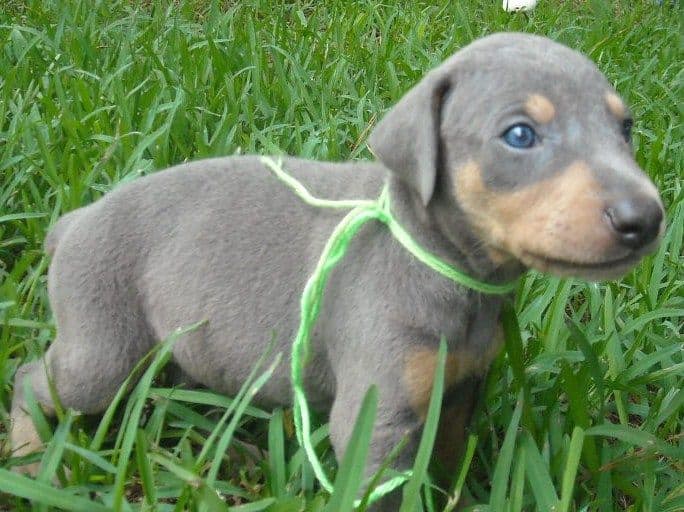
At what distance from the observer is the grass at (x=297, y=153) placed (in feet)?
7.99

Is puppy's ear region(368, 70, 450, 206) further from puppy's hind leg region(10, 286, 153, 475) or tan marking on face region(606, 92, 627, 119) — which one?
puppy's hind leg region(10, 286, 153, 475)

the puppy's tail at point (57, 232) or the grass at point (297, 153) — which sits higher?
the puppy's tail at point (57, 232)

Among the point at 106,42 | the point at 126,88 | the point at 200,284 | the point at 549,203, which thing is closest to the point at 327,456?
the point at 200,284

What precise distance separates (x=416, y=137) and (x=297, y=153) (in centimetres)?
206

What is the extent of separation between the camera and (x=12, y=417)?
276 centimetres

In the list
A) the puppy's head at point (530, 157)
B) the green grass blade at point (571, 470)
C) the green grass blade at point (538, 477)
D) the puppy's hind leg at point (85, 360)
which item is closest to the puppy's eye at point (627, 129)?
the puppy's head at point (530, 157)

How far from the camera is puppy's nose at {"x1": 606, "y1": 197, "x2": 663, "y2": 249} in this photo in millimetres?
1855

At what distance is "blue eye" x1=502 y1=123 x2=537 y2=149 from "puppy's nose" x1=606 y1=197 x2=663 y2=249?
247mm

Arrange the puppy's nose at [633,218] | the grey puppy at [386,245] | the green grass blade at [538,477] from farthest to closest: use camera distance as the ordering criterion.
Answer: the green grass blade at [538,477], the grey puppy at [386,245], the puppy's nose at [633,218]

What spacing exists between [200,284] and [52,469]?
0.63 meters

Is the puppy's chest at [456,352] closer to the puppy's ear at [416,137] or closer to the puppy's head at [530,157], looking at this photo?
the puppy's head at [530,157]

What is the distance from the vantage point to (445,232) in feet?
7.20

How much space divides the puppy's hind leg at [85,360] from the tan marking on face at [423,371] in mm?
880

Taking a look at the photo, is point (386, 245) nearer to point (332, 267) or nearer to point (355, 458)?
point (332, 267)
